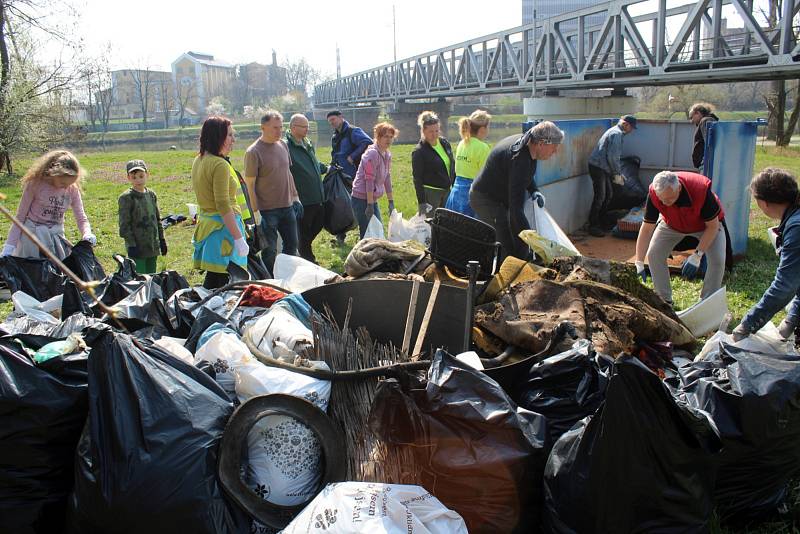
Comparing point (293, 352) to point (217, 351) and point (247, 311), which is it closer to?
point (217, 351)

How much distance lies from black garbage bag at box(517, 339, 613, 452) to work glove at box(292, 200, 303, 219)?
3444 millimetres

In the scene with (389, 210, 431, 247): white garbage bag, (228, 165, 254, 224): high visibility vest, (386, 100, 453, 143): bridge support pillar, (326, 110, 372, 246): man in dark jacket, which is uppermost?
(386, 100, 453, 143): bridge support pillar

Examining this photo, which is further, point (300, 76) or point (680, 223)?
point (300, 76)

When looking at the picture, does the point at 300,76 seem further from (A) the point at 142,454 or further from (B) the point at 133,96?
(A) the point at 142,454

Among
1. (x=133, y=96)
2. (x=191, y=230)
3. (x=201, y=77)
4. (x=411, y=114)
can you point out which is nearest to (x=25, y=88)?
(x=191, y=230)

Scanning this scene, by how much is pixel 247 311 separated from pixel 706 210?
320 centimetres

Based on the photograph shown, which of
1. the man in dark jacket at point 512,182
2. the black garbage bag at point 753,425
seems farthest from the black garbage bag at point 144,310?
the black garbage bag at point 753,425

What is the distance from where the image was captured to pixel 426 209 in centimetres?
648

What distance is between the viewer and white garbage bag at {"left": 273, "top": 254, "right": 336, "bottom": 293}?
4031 millimetres

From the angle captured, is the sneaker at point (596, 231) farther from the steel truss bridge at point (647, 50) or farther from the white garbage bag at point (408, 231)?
the steel truss bridge at point (647, 50)

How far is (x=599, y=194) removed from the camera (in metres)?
8.05

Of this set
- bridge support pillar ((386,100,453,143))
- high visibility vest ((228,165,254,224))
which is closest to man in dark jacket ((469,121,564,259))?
high visibility vest ((228,165,254,224))

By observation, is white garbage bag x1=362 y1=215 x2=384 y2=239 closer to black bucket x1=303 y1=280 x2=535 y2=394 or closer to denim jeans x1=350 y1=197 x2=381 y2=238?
denim jeans x1=350 y1=197 x2=381 y2=238

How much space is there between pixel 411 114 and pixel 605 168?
36573 mm
